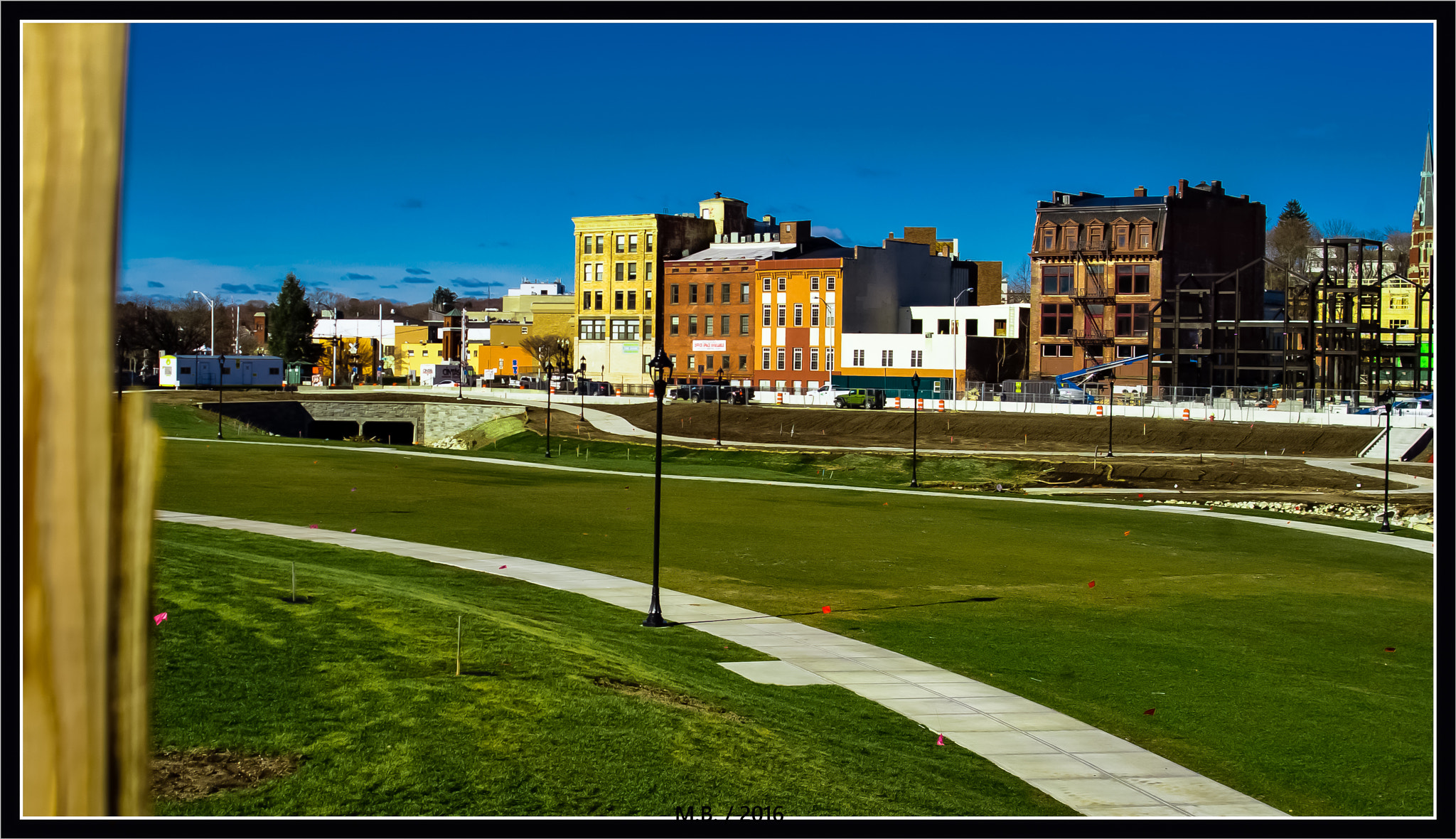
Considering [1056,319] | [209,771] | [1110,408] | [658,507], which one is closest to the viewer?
[209,771]

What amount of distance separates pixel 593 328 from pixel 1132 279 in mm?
57177

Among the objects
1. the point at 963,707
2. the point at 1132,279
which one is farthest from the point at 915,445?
the point at 1132,279

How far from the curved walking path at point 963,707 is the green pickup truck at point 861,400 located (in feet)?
251

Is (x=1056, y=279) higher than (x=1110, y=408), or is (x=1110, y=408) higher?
(x=1056, y=279)

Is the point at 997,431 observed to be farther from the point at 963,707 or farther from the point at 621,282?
the point at 963,707

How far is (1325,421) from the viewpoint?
260ft

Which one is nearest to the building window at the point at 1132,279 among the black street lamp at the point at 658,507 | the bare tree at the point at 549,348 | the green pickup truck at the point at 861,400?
the green pickup truck at the point at 861,400

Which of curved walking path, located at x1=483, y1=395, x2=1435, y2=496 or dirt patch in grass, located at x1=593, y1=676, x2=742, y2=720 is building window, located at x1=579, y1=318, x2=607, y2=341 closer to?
curved walking path, located at x1=483, y1=395, x2=1435, y2=496

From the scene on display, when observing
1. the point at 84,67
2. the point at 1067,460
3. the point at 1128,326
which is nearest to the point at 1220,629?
the point at 84,67

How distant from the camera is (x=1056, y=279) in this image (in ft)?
378

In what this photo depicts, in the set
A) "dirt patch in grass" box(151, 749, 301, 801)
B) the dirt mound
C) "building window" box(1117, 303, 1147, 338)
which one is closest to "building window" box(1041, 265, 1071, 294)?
"building window" box(1117, 303, 1147, 338)

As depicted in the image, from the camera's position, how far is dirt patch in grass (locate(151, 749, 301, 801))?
1031 cm

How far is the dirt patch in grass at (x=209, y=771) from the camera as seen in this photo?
33.8 feet

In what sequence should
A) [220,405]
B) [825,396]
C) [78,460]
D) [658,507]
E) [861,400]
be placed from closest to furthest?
[78,460] < [658,507] < [220,405] < [861,400] < [825,396]
